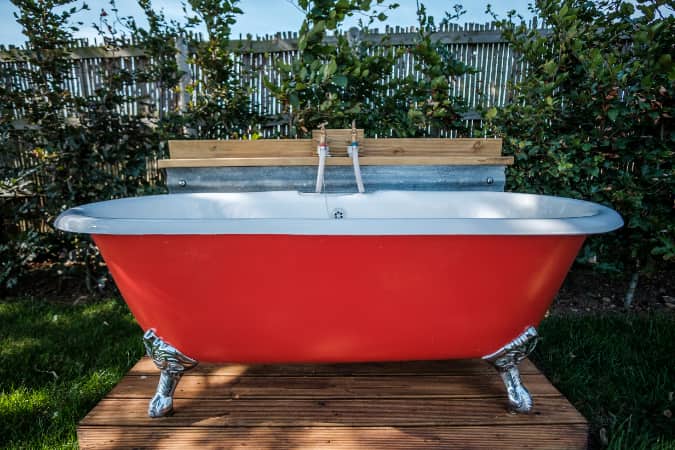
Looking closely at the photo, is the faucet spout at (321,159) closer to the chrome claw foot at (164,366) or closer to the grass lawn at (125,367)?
the chrome claw foot at (164,366)

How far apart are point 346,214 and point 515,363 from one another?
2.59 feet

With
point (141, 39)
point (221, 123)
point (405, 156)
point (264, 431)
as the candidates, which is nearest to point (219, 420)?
point (264, 431)

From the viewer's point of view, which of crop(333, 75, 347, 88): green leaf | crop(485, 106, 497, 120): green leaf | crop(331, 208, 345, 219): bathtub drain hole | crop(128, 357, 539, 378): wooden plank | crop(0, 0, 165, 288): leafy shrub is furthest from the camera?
crop(0, 0, 165, 288): leafy shrub

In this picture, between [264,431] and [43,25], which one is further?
[43,25]

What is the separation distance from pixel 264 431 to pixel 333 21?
160cm

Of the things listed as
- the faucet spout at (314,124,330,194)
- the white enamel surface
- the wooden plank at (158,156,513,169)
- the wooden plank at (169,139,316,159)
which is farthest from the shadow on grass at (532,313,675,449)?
the wooden plank at (169,139,316,159)

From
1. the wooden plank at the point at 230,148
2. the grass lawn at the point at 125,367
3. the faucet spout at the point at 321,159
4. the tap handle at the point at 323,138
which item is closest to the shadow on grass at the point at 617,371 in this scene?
the grass lawn at the point at 125,367

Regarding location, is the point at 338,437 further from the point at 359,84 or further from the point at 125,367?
the point at 359,84

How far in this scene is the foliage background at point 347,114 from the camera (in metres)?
1.67

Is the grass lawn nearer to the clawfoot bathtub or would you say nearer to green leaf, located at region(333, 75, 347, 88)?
the clawfoot bathtub

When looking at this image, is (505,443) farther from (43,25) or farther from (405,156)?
(43,25)

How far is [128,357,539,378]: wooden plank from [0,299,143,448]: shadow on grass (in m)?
0.19

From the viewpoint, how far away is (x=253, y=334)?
39.9 inches

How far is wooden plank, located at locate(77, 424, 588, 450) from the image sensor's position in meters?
0.96
